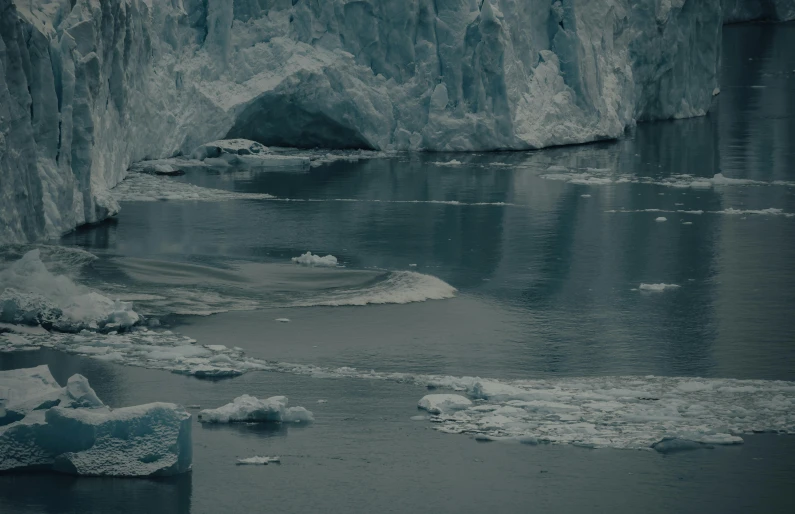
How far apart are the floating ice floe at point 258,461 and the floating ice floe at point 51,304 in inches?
143

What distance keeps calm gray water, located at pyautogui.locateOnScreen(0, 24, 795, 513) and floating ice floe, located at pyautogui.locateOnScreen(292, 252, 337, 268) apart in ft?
1.04

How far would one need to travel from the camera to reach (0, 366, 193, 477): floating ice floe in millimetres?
8648

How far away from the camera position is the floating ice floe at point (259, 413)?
9.68m

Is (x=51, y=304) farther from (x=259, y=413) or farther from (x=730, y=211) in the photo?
(x=730, y=211)

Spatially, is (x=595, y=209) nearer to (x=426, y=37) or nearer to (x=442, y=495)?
(x=426, y=37)

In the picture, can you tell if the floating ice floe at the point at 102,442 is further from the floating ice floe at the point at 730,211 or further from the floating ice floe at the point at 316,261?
the floating ice floe at the point at 730,211

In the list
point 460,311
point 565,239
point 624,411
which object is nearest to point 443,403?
point 624,411

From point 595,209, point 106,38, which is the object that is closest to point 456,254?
point 595,209

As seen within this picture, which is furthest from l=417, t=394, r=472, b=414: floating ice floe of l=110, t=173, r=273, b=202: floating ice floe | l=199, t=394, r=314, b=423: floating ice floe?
l=110, t=173, r=273, b=202: floating ice floe

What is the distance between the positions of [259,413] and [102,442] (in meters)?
1.37

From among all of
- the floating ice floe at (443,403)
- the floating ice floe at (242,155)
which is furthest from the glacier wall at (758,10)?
the floating ice floe at (443,403)

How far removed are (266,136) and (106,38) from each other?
7.66 meters

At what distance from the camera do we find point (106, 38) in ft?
61.0

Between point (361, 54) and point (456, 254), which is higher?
point (361, 54)
